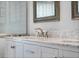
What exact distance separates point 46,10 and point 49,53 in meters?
1.01

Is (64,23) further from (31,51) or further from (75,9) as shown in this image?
(31,51)

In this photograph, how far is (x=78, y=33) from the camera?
6.07 feet

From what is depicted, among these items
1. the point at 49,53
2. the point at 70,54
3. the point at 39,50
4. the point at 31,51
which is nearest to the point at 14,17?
the point at 31,51

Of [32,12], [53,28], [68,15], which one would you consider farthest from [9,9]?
[68,15]

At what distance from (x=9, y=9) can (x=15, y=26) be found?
14.3 inches

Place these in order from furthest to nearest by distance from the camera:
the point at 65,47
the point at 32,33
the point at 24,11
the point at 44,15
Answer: the point at 24,11, the point at 32,33, the point at 44,15, the point at 65,47

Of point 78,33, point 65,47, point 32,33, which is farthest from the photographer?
point 32,33

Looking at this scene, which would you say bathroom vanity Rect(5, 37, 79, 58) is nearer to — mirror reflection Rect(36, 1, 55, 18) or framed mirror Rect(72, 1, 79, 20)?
framed mirror Rect(72, 1, 79, 20)

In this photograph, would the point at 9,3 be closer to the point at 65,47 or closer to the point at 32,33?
the point at 32,33

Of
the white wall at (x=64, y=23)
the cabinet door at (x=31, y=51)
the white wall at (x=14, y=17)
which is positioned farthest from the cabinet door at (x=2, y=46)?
the cabinet door at (x=31, y=51)

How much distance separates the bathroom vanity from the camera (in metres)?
1.29

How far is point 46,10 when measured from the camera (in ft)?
7.77

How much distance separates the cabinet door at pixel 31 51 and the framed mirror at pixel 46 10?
1.98 feet

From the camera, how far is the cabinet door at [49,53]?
143 cm
